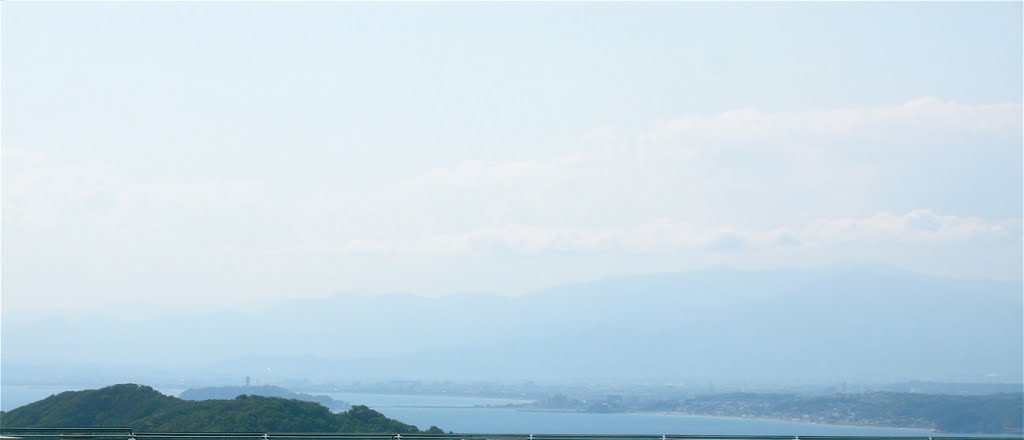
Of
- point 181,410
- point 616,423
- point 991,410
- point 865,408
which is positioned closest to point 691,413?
point 616,423

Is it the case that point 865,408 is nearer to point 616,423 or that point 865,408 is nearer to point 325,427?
point 616,423

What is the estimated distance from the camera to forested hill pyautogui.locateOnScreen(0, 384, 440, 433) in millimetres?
59594

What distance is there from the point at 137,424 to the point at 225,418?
673cm

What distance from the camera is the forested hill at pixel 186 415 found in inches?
2346

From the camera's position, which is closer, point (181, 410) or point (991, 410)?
point (181, 410)

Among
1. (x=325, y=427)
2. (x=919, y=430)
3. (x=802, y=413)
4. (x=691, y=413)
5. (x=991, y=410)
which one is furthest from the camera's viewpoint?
(x=691, y=413)

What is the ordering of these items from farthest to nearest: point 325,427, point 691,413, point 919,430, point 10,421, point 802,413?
point 691,413 → point 802,413 → point 919,430 → point 10,421 → point 325,427

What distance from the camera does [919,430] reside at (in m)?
142

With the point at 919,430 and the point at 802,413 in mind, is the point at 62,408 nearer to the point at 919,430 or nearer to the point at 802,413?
the point at 919,430

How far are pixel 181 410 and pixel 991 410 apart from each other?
129547 millimetres

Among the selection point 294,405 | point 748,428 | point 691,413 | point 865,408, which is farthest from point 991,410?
point 294,405

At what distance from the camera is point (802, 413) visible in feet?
586

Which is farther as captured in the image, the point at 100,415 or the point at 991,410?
the point at 991,410

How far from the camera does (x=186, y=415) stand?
6488cm
